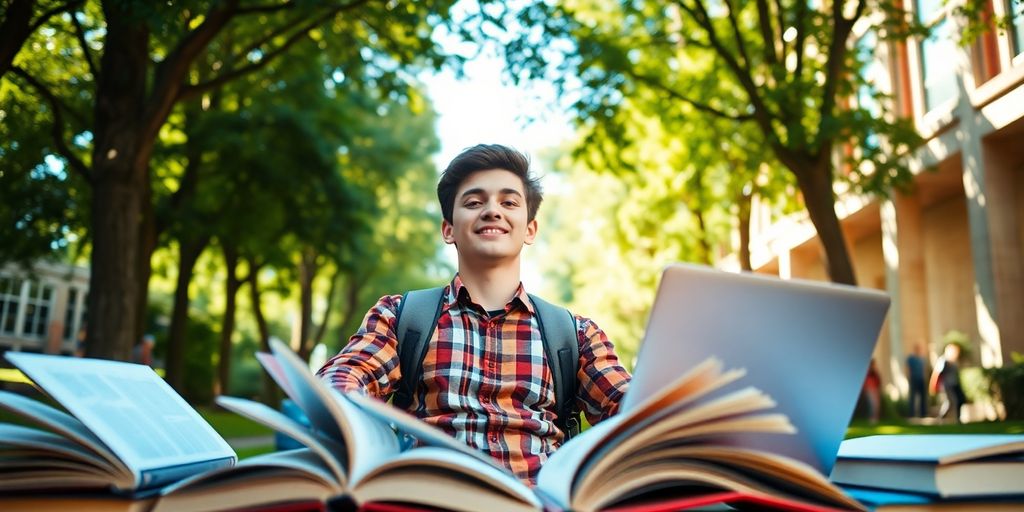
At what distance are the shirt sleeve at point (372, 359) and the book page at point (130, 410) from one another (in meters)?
0.31

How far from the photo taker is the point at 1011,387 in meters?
13.6

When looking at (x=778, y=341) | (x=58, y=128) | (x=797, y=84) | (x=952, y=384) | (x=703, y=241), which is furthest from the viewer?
(x=703, y=241)

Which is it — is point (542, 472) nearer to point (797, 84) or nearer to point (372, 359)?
point (372, 359)

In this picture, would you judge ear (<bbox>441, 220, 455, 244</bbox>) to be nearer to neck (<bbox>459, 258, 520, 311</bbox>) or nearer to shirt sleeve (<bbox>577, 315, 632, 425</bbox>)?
neck (<bbox>459, 258, 520, 311</bbox>)

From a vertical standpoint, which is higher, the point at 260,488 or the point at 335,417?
the point at 335,417

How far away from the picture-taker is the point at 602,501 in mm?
1266

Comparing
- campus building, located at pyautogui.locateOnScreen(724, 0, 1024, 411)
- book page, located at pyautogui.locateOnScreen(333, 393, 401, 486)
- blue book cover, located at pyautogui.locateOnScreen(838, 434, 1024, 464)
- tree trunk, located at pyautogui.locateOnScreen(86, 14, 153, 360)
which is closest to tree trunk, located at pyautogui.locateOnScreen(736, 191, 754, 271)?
campus building, located at pyautogui.locateOnScreen(724, 0, 1024, 411)

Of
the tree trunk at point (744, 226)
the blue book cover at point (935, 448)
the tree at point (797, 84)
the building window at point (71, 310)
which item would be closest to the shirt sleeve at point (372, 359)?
the blue book cover at point (935, 448)

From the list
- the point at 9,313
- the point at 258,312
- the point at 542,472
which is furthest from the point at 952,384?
the point at 9,313

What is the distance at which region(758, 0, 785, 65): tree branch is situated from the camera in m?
12.2

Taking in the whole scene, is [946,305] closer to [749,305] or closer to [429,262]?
[429,262]

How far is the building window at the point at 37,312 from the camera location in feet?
136

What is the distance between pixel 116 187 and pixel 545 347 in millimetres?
8324

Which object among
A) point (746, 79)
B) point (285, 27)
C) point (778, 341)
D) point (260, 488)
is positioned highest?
point (746, 79)
